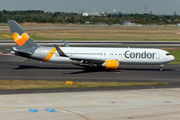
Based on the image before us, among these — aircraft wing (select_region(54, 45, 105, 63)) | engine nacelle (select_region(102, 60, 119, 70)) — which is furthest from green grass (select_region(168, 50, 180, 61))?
aircraft wing (select_region(54, 45, 105, 63))

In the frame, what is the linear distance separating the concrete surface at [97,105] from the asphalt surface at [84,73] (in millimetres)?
3760

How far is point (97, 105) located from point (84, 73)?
19092 mm

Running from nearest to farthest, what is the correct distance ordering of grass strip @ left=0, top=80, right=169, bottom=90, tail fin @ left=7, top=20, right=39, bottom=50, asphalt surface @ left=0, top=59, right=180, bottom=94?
grass strip @ left=0, top=80, right=169, bottom=90 < asphalt surface @ left=0, top=59, right=180, bottom=94 < tail fin @ left=7, top=20, right=39, bottom=50

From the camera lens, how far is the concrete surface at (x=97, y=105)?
19562mm

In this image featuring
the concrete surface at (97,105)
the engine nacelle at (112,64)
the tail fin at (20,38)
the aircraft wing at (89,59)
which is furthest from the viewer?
the tail fin at (20,38)

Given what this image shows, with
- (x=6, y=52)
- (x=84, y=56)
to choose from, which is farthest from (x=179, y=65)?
(x=6, y=52)

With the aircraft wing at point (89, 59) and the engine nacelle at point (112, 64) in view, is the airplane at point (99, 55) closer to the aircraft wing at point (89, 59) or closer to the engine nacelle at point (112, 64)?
the aircraft wing at point (89, 59)

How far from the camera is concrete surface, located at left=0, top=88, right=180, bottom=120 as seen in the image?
19.6m

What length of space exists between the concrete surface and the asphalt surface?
12.3 ft

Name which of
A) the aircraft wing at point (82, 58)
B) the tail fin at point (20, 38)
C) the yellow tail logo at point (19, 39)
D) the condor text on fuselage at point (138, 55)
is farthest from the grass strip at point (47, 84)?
the yellow tail logo at point (19, 39)

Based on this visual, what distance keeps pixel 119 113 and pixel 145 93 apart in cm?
839

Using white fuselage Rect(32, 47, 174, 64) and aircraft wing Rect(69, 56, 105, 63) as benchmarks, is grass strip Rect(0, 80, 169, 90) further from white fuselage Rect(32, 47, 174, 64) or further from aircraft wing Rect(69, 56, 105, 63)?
white fuselage Rect(32, 47, 174, 64)

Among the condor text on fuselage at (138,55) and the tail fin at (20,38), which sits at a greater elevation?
the tail fin at (20,38)

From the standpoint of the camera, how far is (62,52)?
40.5 meters
